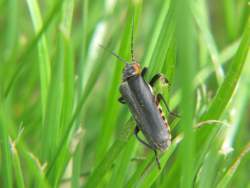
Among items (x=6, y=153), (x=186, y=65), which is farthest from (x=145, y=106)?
(x=186, y=65)

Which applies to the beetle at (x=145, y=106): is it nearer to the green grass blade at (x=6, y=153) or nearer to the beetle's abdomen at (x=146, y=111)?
the beetle's abdomen at (x=146, y=111)

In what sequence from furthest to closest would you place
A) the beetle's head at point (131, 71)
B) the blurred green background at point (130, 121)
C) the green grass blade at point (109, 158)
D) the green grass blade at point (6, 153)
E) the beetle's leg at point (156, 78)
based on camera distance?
1. the beetle's head at point (131, 71)
2. the beetle's leg at point (156, 78)
3. the green grass blade at point (109, 158)
4. the green grass blade at point (6, 153)
5. the blurred green background at point (130, 121)

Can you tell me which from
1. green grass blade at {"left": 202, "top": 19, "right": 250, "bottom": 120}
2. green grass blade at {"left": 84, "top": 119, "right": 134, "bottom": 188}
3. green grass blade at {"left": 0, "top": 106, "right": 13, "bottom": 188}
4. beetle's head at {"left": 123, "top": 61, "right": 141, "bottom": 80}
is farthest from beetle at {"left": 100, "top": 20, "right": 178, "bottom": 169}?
green grass blade at {"left": 0, "top": 106, "right": 13, "bottom": 188}

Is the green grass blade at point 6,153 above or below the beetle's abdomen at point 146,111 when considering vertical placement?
above

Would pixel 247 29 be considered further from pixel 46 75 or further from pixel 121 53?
pixel 46 75

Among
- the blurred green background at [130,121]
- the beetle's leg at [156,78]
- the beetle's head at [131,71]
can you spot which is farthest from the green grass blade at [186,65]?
the beetle's head at [131,71]

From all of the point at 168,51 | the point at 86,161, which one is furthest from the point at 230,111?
the point at 86,161

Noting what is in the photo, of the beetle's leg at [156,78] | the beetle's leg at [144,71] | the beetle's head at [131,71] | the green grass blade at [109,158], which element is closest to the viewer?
the green grass blade at [109,158]

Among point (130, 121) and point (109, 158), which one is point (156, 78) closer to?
point (130, 121)

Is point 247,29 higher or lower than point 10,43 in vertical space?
lower
